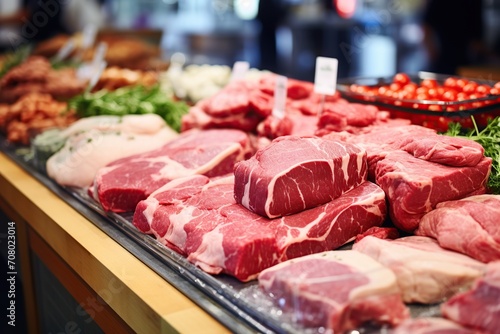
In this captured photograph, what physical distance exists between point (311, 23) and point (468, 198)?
7.70m

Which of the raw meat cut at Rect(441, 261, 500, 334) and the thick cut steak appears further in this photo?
the thick cut steak

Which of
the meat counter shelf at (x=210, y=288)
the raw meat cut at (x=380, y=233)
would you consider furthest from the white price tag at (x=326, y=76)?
the meat counter shelf at (x=210, y=288)

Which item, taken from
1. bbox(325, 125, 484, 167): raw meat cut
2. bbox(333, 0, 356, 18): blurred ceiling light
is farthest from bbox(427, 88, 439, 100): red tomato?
bbox(333, 0, 356, 18): blurred ceiling light

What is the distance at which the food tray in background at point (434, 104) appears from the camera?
244 centimetres

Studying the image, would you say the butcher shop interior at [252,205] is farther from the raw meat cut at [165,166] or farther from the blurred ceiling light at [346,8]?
the blurred ceiling light at [346,8]

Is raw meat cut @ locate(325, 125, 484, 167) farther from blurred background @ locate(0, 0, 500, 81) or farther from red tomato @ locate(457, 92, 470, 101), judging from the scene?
blurred background @ locate(0, 0, 500, 81)

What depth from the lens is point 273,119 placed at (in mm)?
2760

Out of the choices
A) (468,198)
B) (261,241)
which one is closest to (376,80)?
(468,198)

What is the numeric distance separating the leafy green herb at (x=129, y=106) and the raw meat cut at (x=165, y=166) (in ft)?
→ 2.50

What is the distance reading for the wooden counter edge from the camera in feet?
5.14

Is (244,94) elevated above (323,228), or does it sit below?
above

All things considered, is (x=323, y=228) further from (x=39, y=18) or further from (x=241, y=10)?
(x=241, y=10)

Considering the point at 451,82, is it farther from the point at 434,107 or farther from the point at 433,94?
the point at 434,107

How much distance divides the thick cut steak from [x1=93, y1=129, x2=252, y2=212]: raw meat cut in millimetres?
1007
